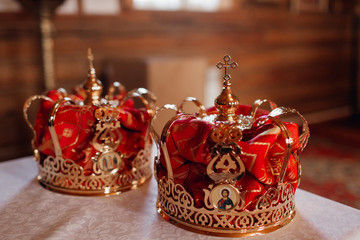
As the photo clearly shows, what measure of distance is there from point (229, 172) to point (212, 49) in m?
2.50

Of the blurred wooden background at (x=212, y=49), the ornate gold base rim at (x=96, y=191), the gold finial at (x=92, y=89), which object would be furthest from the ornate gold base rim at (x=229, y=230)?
the blurred wooden background at (x=212, y=49)

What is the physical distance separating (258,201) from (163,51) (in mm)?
2249

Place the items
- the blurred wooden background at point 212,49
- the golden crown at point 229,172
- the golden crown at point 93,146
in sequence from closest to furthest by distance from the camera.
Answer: the golden crown at point 229,172
the golden crown at point 93,146
the blurred wooden background at point 212,49

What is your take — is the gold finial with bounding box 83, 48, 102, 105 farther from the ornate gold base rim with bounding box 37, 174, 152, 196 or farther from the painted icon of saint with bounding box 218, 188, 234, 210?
the painted icon of saint with bounding box 218, 188, 234, 210

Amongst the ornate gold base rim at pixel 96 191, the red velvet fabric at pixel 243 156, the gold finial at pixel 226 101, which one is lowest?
the ornate gold base rim at pixel 96 191

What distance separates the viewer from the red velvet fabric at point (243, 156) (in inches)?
24.4

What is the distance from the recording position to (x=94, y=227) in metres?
0.66

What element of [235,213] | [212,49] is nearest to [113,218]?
[235,213]

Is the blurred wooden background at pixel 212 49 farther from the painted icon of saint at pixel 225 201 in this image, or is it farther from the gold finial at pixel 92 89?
the painted icon of saint at pixel 225 201

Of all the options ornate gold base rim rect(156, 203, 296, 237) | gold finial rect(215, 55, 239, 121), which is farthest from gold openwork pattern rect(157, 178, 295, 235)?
gold finial rect(215, 55, 239, 121)

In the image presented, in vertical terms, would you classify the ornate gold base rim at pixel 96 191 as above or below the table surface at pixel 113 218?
above

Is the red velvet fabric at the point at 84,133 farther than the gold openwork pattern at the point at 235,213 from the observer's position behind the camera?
Yes

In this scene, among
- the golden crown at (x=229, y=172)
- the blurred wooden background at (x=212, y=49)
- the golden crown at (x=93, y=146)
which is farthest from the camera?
the blurred wooden background at (x=212, y=49)

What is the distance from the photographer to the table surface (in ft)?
→ 2.09
